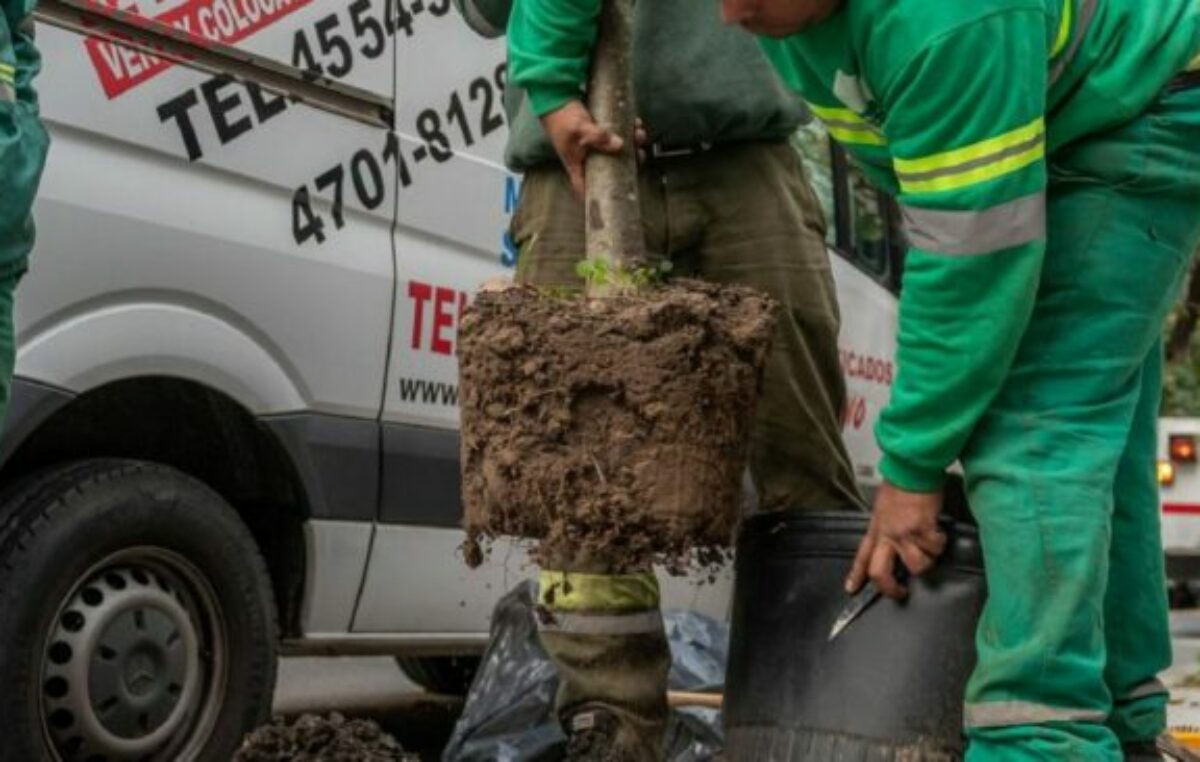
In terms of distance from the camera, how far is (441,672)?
7.00 m

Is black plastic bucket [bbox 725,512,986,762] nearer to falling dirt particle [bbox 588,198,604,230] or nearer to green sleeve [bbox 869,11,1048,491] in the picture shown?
green sleeve [bbox 869,11,1048,491]

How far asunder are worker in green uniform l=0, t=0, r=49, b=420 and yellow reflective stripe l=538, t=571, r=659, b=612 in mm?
991

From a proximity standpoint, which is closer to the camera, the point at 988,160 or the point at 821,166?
the point at 988,160

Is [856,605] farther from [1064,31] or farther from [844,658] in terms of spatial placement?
[1064,31]

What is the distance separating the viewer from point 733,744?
10.1 feet

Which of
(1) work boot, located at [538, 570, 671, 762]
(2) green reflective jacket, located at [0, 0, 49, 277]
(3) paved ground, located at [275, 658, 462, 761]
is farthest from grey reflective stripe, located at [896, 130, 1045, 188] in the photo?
(3) paved ground, located at [275, 658, 462, 761]

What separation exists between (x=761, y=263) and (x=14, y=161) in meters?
1.42

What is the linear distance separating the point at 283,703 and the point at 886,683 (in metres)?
4.56

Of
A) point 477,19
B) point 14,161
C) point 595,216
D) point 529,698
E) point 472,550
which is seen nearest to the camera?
point 14,161

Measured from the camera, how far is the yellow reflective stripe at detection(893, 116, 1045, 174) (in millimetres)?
2664

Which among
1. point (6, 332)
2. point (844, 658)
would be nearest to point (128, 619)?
point (6, 332)

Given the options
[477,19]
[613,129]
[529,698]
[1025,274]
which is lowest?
[529,698]

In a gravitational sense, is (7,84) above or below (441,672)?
above

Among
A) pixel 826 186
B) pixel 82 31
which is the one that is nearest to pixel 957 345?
pixel 82 31
